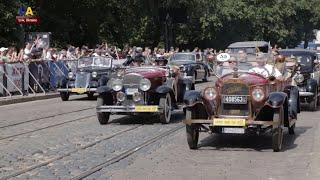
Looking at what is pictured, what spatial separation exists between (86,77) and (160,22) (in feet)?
115

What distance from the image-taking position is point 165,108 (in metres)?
15.4

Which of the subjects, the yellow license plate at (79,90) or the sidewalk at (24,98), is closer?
the sidewalk at (24,98)

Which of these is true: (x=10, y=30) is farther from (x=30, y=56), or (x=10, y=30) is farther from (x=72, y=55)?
(x=30, y=56)

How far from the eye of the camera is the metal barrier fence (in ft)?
76.4

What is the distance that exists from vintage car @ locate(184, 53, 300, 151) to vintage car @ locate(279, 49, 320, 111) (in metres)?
6.63

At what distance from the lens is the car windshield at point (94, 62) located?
24.3 metres

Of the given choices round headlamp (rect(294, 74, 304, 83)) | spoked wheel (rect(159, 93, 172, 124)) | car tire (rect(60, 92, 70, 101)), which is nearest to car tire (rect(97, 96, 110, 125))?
spoked wheel (rect(159, 93, 172, 124))

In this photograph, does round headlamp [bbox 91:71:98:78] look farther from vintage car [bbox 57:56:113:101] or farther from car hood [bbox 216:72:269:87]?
car hood [bbox 216:72:269:87]

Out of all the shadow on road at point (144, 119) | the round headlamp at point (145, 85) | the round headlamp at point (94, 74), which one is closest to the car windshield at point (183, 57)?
the round headlamp at point (94, 74)

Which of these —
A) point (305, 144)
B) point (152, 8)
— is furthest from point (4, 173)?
point (152, 8)

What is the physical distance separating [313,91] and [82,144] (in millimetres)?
8876

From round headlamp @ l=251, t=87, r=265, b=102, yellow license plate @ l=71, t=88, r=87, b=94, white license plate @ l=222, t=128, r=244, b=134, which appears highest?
round headlamp @ l=251, t=87, r=265, b=102

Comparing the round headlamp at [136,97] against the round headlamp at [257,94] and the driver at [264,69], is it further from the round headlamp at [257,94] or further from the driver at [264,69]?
the round headlamp at [257,94]

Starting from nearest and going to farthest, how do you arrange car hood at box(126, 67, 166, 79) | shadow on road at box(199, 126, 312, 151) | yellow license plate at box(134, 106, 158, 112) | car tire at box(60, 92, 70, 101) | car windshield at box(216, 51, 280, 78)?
shadow on road at box(199, 126, 312, 151), car windshield at box(216, 51, 280, 78), yellow license plate at box(134, 106, 158, 112), car hood at box(126, 67, 166, 79), car tire at box(60, 92, 70, 101)
